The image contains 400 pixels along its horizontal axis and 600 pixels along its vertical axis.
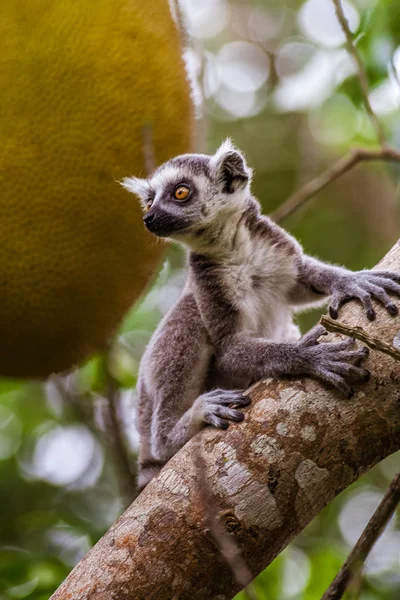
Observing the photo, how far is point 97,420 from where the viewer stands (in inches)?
150

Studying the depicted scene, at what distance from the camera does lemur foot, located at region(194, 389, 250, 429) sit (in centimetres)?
224

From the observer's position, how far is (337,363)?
2137 mm

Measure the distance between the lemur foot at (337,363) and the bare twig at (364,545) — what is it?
0.44 metres

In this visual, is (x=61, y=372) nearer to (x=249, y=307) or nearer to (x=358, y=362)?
(x=249, y=307)

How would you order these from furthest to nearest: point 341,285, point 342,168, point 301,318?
1. point 301,318
2. point 342,168
3. point 341,285

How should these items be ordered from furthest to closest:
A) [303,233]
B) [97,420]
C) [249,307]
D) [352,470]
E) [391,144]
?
[303,233], [97,420], [391,144], [249,307], [352,470]

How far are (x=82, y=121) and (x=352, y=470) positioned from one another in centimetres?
147

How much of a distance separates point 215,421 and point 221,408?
0.04 meters

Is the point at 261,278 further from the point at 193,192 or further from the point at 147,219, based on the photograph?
the point at 147,219

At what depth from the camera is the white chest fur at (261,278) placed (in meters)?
3.08

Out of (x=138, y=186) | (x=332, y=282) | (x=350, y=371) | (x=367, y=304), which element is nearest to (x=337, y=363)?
(x=350, y=371)

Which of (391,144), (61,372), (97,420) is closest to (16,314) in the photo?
(61,372)

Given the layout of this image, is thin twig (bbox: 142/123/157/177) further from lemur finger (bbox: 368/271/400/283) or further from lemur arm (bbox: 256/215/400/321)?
lemur finger (bbox: 368/271/400/283)

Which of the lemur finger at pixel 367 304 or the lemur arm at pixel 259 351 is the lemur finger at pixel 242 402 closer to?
the lemur arm at pixel 259 351
